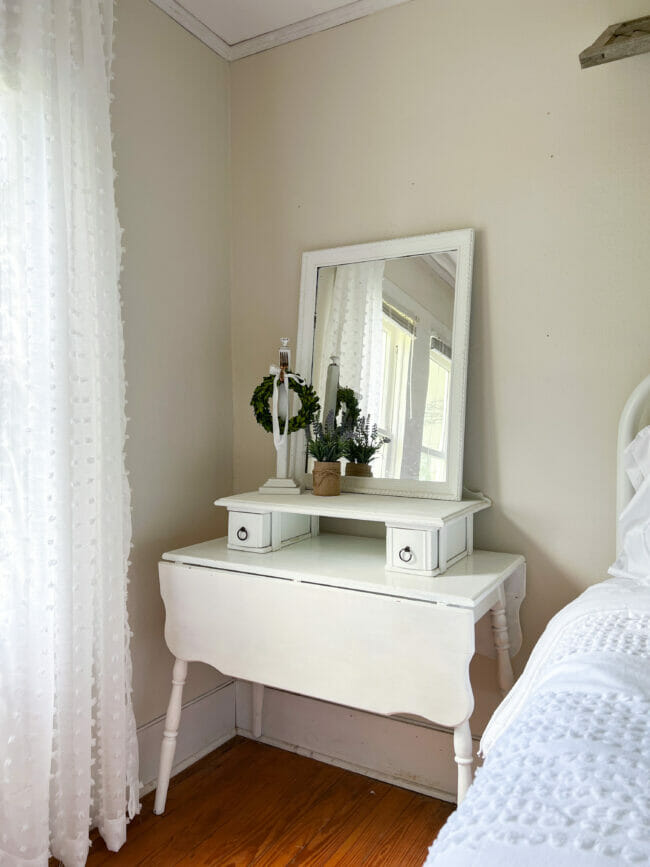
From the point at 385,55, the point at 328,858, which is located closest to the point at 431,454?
the point at 328,858

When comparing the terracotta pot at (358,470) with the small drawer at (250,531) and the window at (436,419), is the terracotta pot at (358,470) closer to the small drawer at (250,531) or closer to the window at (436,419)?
the window at (436,419)

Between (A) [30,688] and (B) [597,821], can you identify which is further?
(A) [30,688]

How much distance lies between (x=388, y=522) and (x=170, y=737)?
0.89m

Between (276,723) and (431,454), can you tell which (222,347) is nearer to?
(431,454)

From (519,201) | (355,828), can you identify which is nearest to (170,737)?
(355,828)

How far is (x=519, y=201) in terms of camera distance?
189 cm

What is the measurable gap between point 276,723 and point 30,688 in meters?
1.04

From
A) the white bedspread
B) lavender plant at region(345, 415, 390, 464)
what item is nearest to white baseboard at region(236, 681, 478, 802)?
lavender plant at region(345, 415, 390, 464)

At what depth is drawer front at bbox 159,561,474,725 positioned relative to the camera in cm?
152

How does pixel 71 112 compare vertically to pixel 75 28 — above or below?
below

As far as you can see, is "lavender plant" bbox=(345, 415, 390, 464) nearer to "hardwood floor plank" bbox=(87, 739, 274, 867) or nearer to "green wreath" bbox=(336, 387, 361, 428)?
"green wreath" bbox=(336, 387, 361, 428)

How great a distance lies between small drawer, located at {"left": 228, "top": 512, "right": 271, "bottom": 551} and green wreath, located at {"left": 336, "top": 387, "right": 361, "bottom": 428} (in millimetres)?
394

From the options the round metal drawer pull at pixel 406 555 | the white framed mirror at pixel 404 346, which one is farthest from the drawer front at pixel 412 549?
the white framed mirror at pixel 404 346

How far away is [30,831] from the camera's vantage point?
4.97 ft
